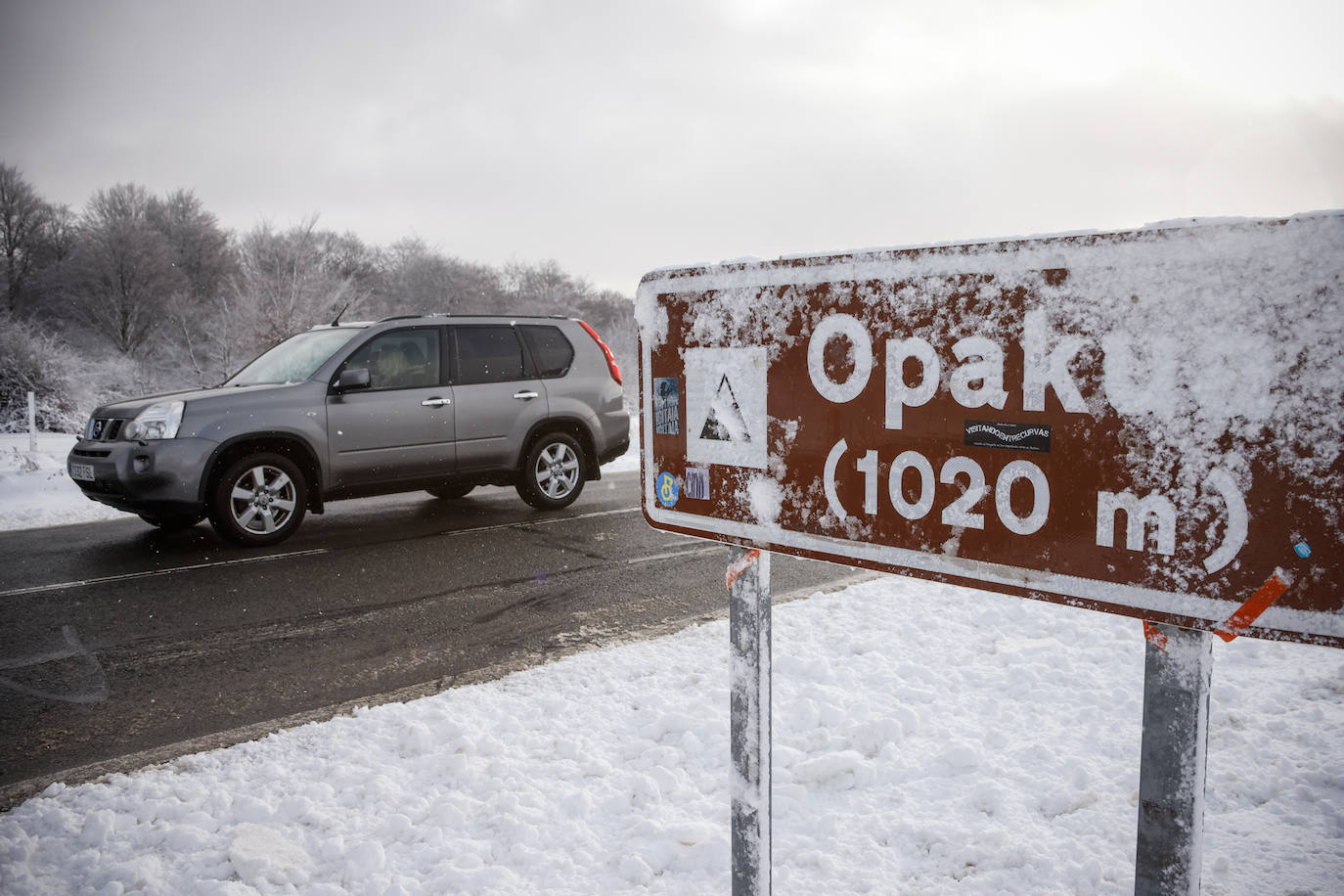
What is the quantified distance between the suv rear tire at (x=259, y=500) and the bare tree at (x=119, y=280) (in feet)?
155

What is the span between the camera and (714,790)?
115 inches

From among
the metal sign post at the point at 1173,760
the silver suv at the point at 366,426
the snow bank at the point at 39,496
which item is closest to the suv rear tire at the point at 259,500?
the silver suv at the point at 366,426

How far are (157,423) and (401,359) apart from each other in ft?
6.79

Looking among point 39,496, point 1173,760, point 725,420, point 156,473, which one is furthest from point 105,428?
point 1173,760

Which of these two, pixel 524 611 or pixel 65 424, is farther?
pixel 65 424

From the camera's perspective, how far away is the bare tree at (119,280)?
1831 inches

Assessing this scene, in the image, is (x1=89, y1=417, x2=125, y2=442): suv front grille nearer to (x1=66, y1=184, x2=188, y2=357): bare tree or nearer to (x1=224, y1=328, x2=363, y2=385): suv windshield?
(x1=224, y1=328, x2=363, y2=385): suv windshield

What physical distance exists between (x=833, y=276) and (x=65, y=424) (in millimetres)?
25514

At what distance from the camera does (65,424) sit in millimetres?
21172

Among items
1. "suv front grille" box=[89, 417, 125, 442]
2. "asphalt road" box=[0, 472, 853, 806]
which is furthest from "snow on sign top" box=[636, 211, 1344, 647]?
"suv front grille" box=[89, 417, 125, 442]

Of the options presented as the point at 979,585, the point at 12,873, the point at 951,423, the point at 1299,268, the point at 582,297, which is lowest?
the point at 12,873

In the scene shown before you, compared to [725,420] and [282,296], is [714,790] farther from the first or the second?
[282,296]

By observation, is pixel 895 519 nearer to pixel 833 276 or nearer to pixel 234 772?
pixel 833 276

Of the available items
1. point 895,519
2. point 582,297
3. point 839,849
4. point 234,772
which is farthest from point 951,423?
point 582,297
